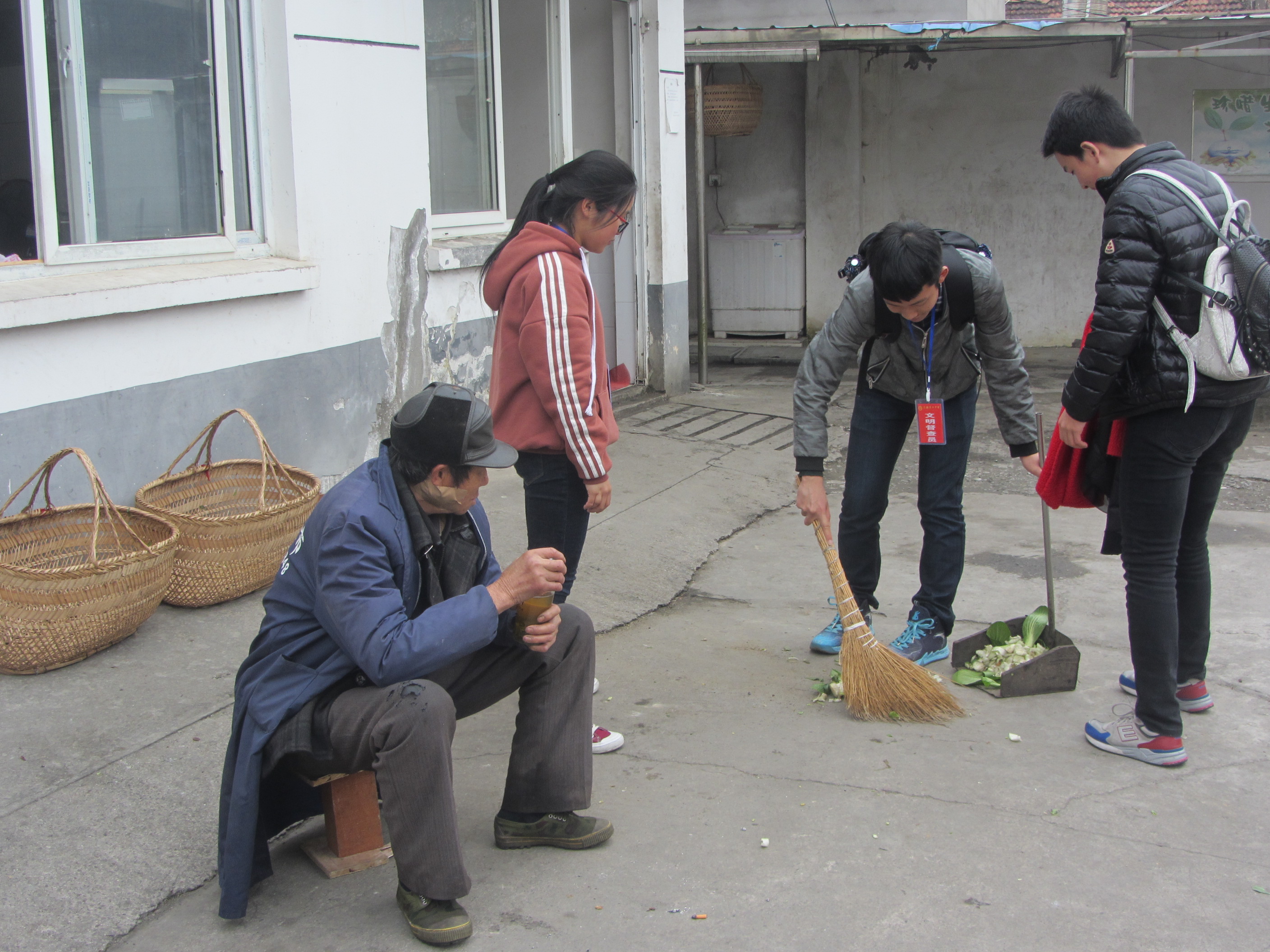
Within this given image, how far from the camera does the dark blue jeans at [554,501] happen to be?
343 centimetres

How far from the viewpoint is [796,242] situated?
11414 mm

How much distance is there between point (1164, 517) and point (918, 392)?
0.92m

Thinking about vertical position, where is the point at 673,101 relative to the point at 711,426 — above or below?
above

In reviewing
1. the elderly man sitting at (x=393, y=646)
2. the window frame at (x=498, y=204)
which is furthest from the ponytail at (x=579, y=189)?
the window frame at (x=498, y=204)

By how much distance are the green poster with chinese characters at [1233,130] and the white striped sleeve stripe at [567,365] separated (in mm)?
9173

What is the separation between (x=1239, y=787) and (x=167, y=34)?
4593 millimetres

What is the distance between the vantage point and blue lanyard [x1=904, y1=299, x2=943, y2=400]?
3.77 metres

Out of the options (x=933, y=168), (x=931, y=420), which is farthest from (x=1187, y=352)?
(x=933, y=168)

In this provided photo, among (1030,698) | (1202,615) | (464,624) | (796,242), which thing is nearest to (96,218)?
(464,624)

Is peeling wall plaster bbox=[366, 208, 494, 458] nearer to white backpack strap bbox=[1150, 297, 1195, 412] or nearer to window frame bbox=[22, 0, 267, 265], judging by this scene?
window frame bbox=[22, 0, 267, 265]

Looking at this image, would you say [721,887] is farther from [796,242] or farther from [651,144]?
[796,242]

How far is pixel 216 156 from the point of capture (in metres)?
4.93

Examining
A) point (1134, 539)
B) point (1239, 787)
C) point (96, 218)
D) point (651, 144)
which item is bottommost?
point (1239, 787)

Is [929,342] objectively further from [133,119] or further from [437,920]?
[133,119]
